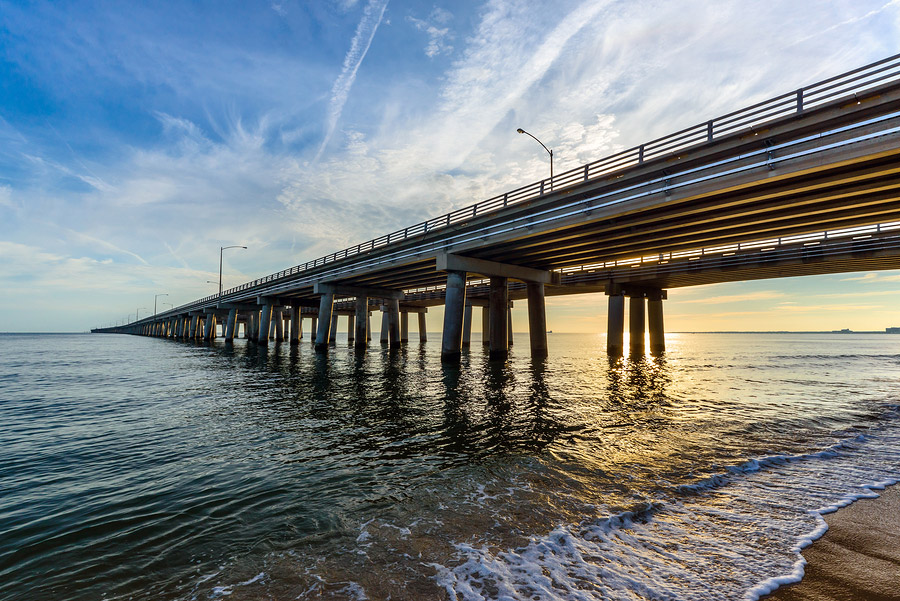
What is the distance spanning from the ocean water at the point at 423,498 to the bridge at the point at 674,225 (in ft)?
33.4

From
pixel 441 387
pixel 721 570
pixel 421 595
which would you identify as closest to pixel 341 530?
pixel 421 595

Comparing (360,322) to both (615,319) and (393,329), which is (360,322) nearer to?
(393,329)

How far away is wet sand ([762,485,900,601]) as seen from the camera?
3631 millimetres

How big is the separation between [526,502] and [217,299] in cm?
9600

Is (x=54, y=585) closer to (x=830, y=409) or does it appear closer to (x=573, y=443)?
(x=573, y=443)

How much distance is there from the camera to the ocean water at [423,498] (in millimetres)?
4102

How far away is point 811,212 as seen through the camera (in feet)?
68.4

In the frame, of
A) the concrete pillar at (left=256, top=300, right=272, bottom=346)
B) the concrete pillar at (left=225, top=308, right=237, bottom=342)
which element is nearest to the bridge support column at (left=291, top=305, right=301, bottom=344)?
the concrete pillar at (left=256, top=300, right=272, bottom=346)

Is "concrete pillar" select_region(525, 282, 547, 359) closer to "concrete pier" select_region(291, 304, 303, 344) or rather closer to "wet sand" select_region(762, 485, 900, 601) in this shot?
"wet sand" select_region(762, 485, 900, 601)

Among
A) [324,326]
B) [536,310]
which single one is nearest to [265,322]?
[324,326]

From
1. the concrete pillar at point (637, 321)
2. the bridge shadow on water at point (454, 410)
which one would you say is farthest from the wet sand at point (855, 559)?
the concrete pillar at point (637, 321)

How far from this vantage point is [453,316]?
3547cm

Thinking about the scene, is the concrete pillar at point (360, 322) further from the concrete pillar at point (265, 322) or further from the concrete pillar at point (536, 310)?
the concrete pillar at point (536, 310)

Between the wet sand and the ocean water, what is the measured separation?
18 centimetres
